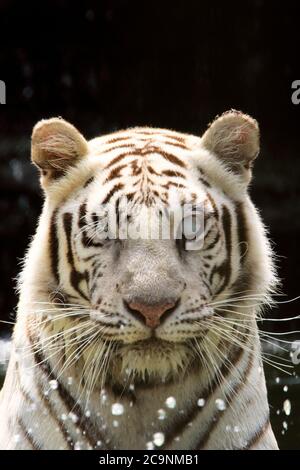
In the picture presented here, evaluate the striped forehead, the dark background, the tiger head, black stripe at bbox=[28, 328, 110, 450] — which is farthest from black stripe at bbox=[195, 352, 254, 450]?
the dark background

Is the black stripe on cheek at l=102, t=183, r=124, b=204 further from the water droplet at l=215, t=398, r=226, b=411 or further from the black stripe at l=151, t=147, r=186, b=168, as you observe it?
the water droplet at l=215, t=398, r=226, b=411

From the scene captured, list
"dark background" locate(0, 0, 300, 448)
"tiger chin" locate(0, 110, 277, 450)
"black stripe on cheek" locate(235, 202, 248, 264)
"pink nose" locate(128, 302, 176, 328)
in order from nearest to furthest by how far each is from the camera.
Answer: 1. "pink nose" locate(128, 302, 176, 328)
2. "tiger chin" locate(0, 110, 277, 450)
3. "black stripe on cheek" locate(235, 202, 248, 264)
4. "dark background" locate(0, 0, 300, 448)

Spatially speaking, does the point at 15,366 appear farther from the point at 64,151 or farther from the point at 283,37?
the point at 283,37

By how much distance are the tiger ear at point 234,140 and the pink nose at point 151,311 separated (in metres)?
0.54

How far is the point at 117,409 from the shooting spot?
2221 mm

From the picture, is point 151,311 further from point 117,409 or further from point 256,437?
point 256,437

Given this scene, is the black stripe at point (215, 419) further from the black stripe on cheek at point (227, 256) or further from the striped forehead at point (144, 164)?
the striped forehead at point (144, 164)

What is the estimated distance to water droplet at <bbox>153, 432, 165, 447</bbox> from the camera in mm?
2217

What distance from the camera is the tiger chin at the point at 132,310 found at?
2131mm

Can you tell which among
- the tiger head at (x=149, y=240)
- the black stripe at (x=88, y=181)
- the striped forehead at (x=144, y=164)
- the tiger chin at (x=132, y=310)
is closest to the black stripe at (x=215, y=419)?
the tiger chin at (x=132, y=310)

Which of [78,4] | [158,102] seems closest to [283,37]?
[158,102]

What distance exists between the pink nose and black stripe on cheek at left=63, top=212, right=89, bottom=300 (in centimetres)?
24

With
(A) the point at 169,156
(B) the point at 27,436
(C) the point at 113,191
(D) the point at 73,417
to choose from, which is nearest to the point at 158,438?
(D) the point at 73,417

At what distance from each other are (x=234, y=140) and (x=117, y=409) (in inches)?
29.5
